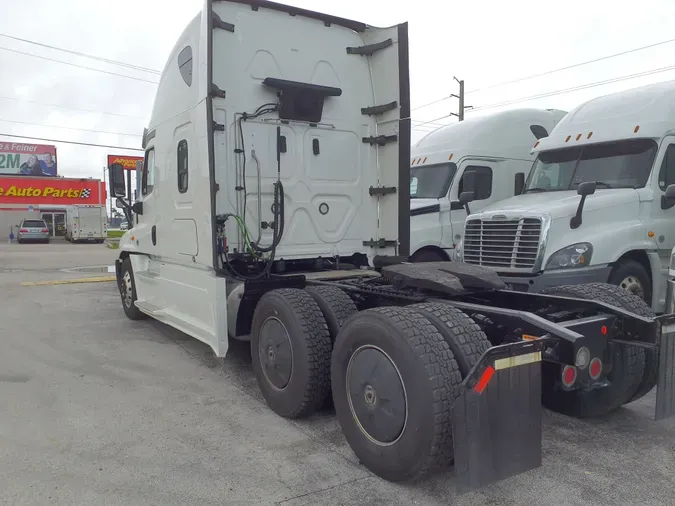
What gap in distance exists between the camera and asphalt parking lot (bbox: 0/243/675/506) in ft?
10.5

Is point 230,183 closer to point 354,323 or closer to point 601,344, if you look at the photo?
point 354,323

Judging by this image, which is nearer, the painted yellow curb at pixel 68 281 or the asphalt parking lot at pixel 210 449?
the asphalt parking lot at pixel 210 449

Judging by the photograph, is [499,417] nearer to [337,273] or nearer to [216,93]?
[337,273]

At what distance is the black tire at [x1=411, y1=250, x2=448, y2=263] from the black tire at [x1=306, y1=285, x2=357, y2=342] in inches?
192

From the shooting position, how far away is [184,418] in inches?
177

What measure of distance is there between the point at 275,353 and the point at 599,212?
4.54 m

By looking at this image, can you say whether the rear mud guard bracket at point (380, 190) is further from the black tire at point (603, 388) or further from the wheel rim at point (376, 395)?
the wheel rim at point (376, 395)

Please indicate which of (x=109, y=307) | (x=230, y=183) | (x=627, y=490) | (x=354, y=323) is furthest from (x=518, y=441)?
(x=109, y=307)

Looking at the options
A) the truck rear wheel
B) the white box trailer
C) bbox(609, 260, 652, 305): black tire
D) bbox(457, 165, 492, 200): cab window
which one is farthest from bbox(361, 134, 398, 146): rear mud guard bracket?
the white box trailer

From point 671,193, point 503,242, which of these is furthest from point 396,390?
point 671,193

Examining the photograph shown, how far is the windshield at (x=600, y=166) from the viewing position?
7.23 m

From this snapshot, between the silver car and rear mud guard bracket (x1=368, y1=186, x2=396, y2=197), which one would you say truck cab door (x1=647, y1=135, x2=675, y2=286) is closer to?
rear mud guard bracket (x1=368, y1=186, x2=396, y2=197)

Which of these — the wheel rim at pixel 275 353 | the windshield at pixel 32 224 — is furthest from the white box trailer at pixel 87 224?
the wheel rim at pixel 275 353

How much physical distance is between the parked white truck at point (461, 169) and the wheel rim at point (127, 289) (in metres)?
4.51
